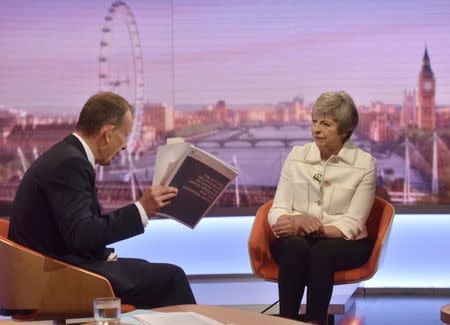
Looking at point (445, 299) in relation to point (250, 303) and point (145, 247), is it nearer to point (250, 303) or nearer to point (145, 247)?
point (250, 303)

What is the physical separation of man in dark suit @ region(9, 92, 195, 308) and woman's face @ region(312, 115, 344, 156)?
126cm

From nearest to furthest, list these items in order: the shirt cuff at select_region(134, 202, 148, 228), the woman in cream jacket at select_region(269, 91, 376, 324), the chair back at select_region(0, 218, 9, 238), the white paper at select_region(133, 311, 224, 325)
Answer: the white paper at select_region(133, 311, 224, 325)
the shirt cuff at select_region(134, 202, 148, 228)
the chair back at select_region(0, 218, 9, 238)
the woman in cream jacket at select_region(269, 91, 376, 324)

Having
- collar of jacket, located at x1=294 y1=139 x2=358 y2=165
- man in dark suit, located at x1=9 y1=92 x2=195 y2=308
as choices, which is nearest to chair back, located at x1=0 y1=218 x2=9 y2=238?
man in dark suit, located at x1=9 y1=92 x2=195 y2=308

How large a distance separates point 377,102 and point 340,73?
34 centimetres

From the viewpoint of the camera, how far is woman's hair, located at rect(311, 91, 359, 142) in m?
4.14

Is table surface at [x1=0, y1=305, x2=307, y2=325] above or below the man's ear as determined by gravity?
below

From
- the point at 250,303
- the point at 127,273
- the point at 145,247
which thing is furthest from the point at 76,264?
the point at 145,247

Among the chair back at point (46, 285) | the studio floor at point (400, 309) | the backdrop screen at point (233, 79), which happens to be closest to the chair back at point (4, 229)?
the chair back at point (46, 285)

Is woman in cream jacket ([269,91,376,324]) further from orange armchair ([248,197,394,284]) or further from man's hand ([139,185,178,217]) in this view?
man's hand ([139,185,178,217])

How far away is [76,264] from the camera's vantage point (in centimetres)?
303

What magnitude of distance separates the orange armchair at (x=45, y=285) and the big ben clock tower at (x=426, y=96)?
3.33 m

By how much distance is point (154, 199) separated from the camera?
10.1ft

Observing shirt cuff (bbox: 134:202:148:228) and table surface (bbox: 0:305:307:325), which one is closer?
table surface (bbox: 0:305:307:325)

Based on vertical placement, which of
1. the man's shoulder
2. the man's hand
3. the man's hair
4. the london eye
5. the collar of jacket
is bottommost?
the man's hand
